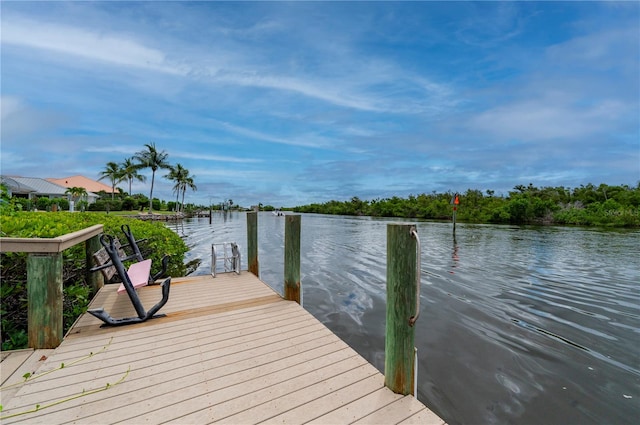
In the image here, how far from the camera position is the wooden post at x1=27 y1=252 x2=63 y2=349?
8.77ft

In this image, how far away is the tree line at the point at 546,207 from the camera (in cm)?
3359

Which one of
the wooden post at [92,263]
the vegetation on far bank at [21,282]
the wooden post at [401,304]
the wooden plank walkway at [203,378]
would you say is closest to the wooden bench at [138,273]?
the vegetation on far bank at [21,282]

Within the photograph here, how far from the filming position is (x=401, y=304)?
224cm

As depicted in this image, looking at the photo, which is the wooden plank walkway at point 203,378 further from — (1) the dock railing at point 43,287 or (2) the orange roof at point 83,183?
(2) the orange roof at point 83,183

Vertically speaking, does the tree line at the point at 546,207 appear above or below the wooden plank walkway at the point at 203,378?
above

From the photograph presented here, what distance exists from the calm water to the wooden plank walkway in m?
1.26

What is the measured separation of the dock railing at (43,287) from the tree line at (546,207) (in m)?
25.7

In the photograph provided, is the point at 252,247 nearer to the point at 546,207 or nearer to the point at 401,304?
the point at 401,304

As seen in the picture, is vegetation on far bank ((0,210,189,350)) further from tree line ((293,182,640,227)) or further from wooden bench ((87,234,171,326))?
tree line ((293,182,640,227))

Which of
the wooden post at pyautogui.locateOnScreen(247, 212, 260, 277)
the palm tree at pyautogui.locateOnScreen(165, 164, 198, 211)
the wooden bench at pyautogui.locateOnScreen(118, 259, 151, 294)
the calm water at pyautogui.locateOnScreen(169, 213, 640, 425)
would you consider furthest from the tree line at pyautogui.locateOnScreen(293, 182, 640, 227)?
the palm tree at pyautogui.locateOnScreen(165, 164, 198, 211)

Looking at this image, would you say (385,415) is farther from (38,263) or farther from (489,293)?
(489,293)

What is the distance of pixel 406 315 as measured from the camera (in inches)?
87.0

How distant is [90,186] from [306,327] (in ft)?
241

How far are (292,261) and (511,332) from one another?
3.79 m
